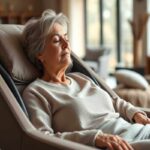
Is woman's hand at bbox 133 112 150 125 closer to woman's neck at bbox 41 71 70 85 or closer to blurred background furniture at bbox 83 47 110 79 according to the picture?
woman's neck at bbox 41 71 70 85

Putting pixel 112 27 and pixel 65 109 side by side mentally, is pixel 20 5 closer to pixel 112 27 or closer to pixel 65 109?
pixel 112 27

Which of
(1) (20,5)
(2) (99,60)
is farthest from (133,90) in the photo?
(1) (20,5)

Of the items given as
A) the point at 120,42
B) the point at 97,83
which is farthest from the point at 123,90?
the point at 120,42

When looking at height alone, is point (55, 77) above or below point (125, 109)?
above

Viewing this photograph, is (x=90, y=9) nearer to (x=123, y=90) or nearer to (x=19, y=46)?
(x=123, y=90)

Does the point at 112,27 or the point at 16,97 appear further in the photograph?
the point at 112,27

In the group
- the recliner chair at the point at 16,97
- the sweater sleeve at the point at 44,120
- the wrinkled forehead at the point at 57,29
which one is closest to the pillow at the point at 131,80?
the recliner chair at the point at 16,97

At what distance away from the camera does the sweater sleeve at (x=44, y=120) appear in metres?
1.60

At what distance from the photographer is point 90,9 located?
8.30 m

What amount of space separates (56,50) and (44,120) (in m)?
0.38

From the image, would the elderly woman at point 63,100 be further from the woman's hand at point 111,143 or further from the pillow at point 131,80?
the pillow at point 131,80

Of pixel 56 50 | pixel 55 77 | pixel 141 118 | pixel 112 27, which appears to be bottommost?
pixel 112 27

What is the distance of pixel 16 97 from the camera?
181 centimetres

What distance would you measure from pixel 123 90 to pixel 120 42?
4201 mm
